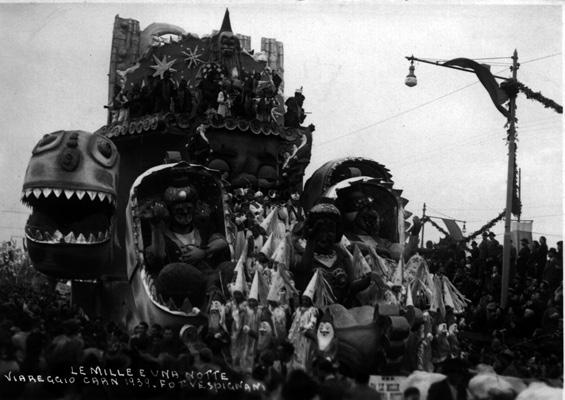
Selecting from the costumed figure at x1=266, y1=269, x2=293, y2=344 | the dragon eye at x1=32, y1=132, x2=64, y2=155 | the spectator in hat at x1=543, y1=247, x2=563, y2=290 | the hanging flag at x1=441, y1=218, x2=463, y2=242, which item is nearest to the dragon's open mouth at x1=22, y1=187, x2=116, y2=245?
the dragon eye at x1=32, y1=132, x2=64, y2=155

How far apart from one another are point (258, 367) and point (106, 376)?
6.15ft

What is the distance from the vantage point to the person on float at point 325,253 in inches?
508

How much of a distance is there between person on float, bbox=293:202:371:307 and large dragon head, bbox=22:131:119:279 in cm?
408

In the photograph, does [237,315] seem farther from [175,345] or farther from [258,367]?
[258,367]

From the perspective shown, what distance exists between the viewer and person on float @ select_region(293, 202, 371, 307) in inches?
508

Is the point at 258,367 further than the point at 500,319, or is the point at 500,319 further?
the point at 500,319

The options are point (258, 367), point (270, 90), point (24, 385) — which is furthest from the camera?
point (270, 90)

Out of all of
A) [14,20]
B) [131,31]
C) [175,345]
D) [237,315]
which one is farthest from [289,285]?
[131,31]

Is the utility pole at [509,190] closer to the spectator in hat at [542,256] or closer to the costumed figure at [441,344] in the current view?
the spectator in hat at [542,256]

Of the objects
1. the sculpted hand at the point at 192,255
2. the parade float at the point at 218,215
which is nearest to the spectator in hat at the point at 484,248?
the parade float at the point at 218,215

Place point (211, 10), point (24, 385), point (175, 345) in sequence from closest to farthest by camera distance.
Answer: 1. point (24, 385)
2. point (175, 345)
3. point (211, 10)

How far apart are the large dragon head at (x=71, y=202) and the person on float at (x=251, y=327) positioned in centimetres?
401

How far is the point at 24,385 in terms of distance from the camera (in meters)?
9.79

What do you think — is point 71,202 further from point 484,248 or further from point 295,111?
point 484,248
